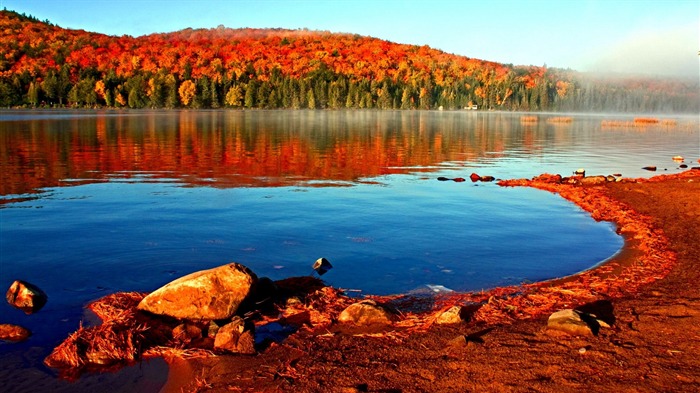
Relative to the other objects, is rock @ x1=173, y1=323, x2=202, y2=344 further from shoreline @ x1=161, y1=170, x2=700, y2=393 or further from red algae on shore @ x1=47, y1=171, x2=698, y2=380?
shoreline @ x1=161, y1=170, x2=700, y2=393

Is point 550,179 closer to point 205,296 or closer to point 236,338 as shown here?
point 205,296

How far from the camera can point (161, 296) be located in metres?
9.88

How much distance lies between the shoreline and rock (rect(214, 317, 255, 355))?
0.24m

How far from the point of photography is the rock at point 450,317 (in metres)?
8.93

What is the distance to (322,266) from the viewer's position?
1262cm

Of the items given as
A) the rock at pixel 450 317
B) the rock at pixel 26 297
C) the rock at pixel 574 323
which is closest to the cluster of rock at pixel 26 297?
the rock at pixel 26 297

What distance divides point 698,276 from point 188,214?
14.6 meters

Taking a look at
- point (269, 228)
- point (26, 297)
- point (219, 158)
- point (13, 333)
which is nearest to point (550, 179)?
point (269, 228)

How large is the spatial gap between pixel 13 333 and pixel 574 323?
28.5 ft

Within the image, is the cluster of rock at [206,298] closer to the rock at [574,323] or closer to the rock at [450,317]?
the rock at [450,317]

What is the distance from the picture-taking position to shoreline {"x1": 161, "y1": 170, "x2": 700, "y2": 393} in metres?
6.82

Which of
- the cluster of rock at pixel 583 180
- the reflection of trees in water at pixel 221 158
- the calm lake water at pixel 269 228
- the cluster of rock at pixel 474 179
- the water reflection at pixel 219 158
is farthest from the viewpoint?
the reflection of trees in water at pixel 221 158

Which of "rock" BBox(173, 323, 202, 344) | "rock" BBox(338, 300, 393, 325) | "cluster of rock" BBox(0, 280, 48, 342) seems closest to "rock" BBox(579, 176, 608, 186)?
"rock" BBox(338, 300, 393, 325)

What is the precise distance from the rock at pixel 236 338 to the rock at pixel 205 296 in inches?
39.2
